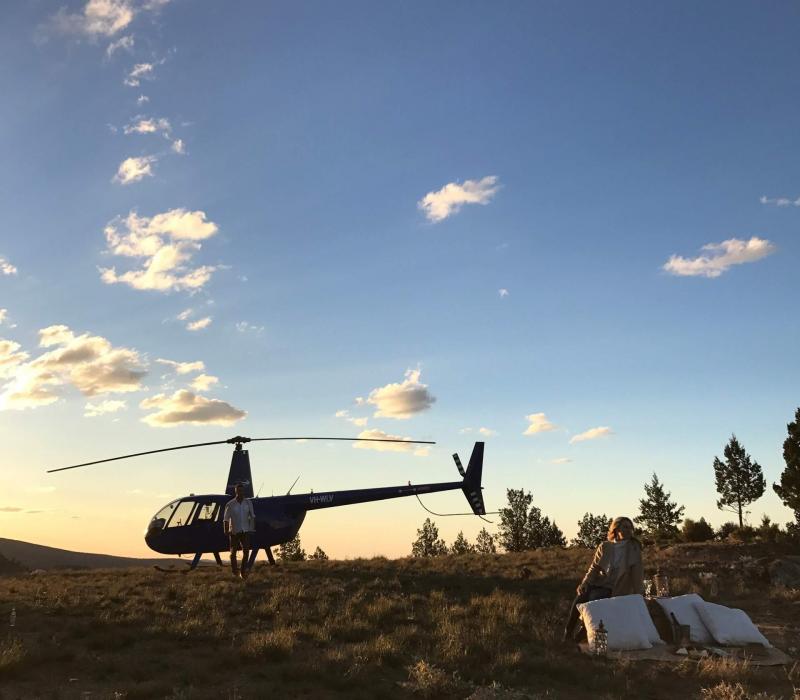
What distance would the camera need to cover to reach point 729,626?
10234mm

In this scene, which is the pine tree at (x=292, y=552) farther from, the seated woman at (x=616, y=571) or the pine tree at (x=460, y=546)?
the seated woman at (x=616, y=571)

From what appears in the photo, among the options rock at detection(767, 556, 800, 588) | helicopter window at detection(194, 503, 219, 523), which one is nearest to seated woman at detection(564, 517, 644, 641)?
rock at detection(767, 556, 800, 588)

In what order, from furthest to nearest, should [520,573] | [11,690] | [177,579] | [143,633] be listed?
1. [520,573]
2. [177,579]
3. [143,633]
4. [11,690]

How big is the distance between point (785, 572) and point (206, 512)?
16.3m

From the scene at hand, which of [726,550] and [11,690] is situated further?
[726,550]

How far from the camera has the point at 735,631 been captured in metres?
10.2

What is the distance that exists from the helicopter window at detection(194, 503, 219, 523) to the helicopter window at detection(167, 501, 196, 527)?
217 millimetres

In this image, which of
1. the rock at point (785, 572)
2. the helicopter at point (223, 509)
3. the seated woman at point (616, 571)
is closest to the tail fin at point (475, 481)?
the helicopter at point (223, 509)

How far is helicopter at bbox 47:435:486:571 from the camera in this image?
2003cm

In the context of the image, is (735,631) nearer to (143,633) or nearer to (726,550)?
(143,633)

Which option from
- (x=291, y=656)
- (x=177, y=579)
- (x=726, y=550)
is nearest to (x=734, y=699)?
(x=291, y=656)

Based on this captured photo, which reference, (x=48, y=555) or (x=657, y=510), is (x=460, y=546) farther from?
(x=48, y=555)

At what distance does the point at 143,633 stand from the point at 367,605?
445 cm

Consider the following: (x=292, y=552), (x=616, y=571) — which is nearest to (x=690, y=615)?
(x=616, y=571)
